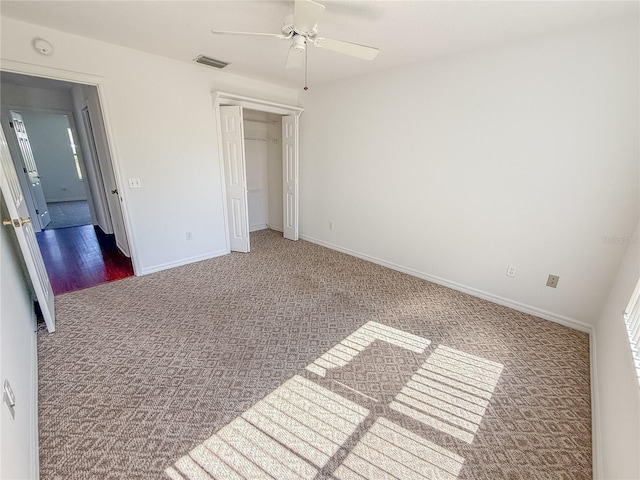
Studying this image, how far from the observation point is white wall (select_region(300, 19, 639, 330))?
2.12m

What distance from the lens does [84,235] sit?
15.6ft

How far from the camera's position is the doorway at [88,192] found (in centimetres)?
341

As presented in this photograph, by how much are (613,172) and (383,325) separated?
2.20 meters

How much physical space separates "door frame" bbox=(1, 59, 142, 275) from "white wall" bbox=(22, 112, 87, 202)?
5.52 metres

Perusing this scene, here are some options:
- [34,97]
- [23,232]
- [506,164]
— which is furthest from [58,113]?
[506,164]

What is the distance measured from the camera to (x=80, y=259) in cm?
377

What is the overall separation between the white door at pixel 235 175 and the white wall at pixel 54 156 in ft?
18.4

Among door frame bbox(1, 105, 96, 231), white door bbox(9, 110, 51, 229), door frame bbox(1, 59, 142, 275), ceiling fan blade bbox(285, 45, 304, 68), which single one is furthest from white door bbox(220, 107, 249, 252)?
white door bbox(9, 110, 51, 229)

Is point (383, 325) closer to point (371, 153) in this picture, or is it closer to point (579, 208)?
point (579, 208)

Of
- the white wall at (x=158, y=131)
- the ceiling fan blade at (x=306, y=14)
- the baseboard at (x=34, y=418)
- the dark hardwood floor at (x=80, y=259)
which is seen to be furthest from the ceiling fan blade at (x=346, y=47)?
the dark hardwood floor at (x=80, y=259)

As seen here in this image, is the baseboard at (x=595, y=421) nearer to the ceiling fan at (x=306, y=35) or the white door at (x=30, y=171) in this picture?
the ceiling fan at (x=306, y=35)

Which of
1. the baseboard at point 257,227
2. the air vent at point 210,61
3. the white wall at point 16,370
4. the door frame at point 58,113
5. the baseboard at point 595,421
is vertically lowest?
the baseboard at point 595,421

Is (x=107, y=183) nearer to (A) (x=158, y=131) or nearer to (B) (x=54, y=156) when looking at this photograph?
(A) (x=158, y=131)

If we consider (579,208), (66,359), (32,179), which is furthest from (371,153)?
(32,179)
